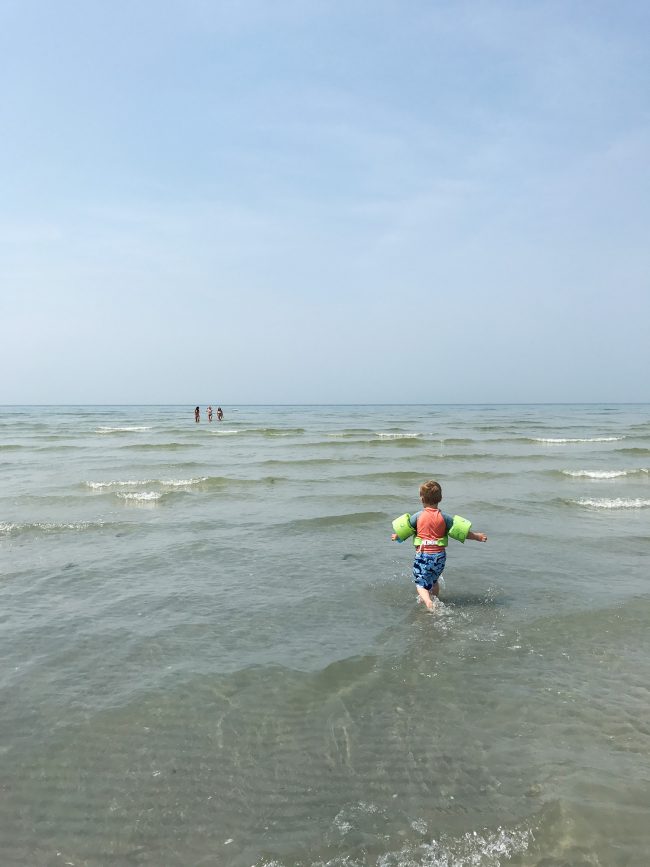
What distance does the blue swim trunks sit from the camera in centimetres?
664

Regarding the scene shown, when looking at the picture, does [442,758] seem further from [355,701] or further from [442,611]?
[442,611]

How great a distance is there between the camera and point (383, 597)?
6.92 metres

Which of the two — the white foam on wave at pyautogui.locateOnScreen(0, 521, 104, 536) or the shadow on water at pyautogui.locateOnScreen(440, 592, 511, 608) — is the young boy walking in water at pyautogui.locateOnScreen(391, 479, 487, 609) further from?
the white foam on wave at pyautogui.locateOnScreen(0, 521, 104, 536)

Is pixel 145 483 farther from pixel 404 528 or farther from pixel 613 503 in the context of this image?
pixel 613 503

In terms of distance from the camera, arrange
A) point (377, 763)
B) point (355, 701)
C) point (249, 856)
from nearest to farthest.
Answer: point (249, 856), point (377, 763), point (355, 701)

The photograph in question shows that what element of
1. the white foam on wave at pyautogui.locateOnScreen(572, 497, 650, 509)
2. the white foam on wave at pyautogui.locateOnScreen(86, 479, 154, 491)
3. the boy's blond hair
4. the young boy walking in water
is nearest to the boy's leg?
the young boy walking in water

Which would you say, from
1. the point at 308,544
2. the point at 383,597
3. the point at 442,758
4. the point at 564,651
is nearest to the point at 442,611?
the point at 383,597

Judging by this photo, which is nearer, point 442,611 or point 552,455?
point 442,611

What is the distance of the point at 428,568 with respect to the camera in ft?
21.8

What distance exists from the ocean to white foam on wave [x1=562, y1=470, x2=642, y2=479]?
25.3ft

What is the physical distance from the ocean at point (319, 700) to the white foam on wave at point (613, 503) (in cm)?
243

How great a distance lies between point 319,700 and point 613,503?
11.3 meters

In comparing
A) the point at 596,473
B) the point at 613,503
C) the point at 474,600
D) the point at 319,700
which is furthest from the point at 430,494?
the point at 596,473

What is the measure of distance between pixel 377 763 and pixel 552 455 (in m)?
22.9
